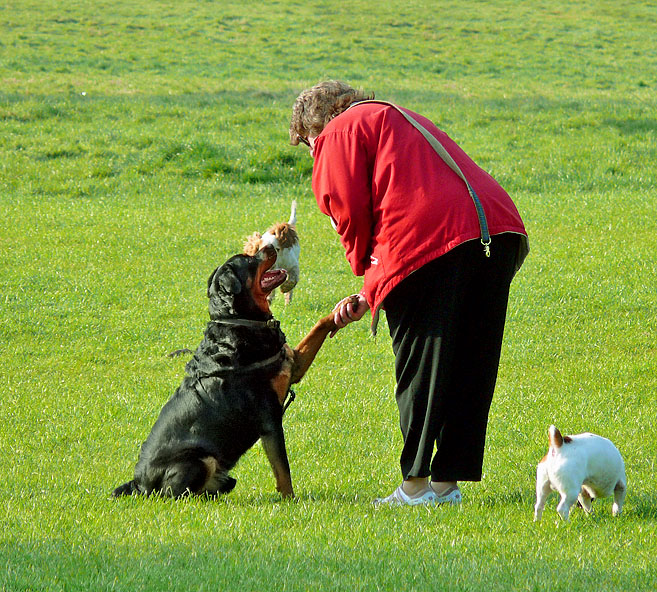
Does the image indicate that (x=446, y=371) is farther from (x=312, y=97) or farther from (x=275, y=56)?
(x=275, y=56)

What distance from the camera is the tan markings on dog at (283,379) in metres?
4.80

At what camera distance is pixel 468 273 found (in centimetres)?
434

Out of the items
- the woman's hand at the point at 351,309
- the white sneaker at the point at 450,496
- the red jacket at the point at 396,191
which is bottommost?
the white sneaker at the point at 450,496

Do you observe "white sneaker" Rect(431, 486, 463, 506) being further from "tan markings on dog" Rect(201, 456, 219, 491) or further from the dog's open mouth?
the dog's open mouth

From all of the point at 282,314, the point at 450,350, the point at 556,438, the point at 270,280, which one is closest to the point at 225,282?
the point at 270,280

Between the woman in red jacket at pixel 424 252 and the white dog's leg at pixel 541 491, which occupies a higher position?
the woman in red jacket at pixel 424 252

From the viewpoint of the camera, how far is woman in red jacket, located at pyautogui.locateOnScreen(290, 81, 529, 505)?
4.23 meters

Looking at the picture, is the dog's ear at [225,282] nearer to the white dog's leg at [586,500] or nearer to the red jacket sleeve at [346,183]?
the red jacket sleeve at [346,183]

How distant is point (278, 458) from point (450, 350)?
3.71 feet

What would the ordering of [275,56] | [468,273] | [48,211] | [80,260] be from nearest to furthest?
[468,273] < [80,260] < [48,211] < [275,56]

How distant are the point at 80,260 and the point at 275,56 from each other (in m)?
17.6

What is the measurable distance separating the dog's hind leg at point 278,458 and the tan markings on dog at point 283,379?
0.60 feet

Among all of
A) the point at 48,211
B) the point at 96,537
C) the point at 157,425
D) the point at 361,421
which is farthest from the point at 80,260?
the point at 96,537

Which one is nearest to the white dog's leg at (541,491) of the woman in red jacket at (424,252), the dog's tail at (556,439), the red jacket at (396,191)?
the dog's tail at (556,439)
